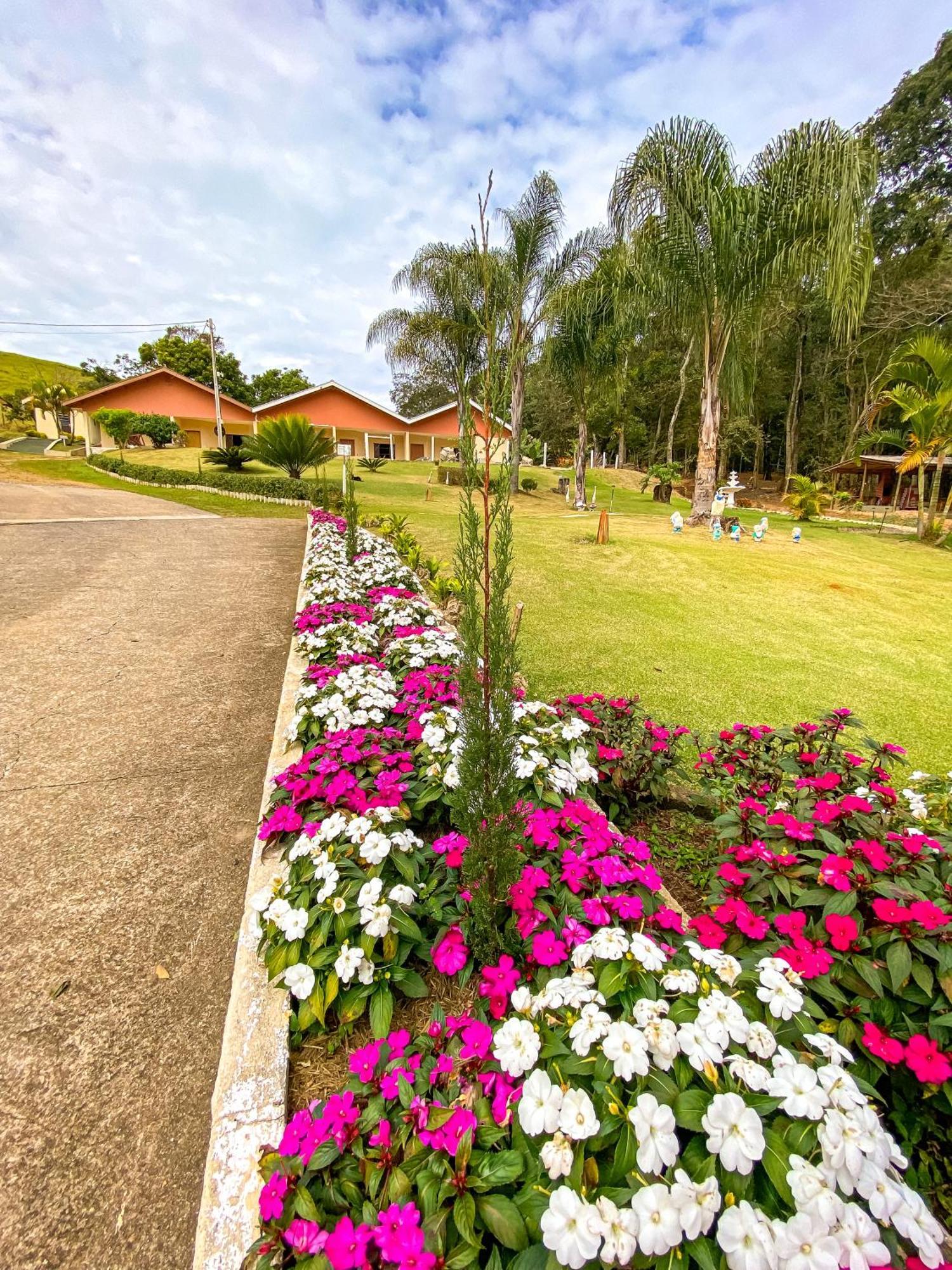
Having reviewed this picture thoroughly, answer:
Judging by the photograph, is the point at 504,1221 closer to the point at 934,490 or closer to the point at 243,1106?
the point at 243,1106

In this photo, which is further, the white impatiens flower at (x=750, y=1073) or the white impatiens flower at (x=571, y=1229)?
the white impatiens flower at (x=750, y=1073)

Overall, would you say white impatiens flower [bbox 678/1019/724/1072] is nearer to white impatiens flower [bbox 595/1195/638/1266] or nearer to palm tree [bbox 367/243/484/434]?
white impatiens flower [bbox 595/1195/638/1266]

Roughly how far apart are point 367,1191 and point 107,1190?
0.81 m

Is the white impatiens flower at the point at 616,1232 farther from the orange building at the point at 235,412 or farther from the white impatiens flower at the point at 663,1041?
the orange building at the point at 235,412

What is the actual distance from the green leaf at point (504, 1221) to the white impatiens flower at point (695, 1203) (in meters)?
0.31

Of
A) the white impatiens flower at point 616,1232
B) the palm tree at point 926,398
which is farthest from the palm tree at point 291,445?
the white impatiens flower at point 616,1232

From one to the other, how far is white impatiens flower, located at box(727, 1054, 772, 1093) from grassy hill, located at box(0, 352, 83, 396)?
310 feet

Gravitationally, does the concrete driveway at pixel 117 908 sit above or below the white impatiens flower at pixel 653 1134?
below

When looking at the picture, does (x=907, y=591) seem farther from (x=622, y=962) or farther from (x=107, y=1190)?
(x=107, y=1190)

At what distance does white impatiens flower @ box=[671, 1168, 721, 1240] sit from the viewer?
0.96m

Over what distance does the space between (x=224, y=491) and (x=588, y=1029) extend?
65.6ft

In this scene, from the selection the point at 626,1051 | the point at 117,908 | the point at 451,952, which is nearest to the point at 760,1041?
the point at 626,1051

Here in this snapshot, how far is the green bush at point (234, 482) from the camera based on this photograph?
637 inches

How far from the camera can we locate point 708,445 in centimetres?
1420
